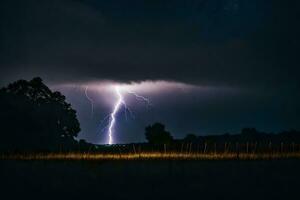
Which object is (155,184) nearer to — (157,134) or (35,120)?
(35,120)

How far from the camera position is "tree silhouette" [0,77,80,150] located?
45594 mm

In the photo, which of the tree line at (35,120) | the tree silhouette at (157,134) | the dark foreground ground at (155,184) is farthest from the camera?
the tree silhouette at (157,134)

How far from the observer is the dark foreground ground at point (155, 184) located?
16.5m

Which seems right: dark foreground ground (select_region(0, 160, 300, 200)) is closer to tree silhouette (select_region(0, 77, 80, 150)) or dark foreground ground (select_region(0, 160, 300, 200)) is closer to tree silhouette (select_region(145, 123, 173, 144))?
tree silhouette (select_region(0, 77, 80, 150))

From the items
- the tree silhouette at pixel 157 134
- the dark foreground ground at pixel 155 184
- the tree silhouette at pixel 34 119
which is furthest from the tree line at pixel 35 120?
the dark foreground ground at pixel 155 184

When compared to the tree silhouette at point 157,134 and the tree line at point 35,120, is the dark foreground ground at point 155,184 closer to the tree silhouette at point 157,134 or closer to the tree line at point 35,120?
the tree line at point 35,120

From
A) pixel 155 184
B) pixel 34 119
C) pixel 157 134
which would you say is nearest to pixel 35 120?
pixel 34 119

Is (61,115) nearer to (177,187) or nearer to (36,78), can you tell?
(36,78)

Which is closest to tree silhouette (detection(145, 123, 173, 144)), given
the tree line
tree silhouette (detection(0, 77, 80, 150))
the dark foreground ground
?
the tree line

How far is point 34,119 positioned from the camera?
46.7m

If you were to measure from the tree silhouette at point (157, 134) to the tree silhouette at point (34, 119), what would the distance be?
17.3 metres

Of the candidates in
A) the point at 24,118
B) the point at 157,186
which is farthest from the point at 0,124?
the point at 157,186

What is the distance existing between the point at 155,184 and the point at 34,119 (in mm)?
29533

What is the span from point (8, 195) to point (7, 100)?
1278 inches
